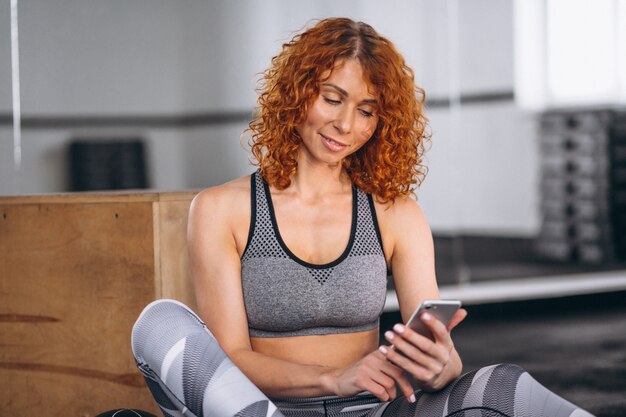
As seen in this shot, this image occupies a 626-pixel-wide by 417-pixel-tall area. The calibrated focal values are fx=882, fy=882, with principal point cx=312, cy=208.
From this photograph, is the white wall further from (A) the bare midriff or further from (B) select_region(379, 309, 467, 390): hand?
(B) select_region(379, 309, 467, 390): hand

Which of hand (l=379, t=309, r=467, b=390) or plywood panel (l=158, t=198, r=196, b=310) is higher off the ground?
plywood panel (l=158, t=198, r=196, b=310)

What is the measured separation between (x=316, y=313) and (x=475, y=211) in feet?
13.1

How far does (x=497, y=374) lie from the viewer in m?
1.35

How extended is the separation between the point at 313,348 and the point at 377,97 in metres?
0.47

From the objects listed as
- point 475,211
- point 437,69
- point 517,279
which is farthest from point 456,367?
point 475,211

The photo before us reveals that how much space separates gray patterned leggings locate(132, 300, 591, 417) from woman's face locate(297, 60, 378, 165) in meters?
0.41

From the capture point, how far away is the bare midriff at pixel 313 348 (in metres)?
1.59

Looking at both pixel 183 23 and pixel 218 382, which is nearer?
pixel 218 382

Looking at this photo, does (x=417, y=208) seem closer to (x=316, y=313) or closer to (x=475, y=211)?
(x=316, y=313)

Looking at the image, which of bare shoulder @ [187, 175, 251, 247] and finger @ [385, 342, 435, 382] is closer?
finger @ [385, 342, 435, 382]

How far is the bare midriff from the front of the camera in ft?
5.22

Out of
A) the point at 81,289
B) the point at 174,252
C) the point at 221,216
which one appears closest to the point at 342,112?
the point at 221,216

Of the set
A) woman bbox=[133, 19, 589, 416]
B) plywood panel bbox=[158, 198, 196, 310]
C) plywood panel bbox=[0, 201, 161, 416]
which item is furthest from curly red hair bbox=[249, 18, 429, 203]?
plywood panel bbox=[0, 201, 161, 416]

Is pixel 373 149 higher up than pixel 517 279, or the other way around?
pixel 373 149
